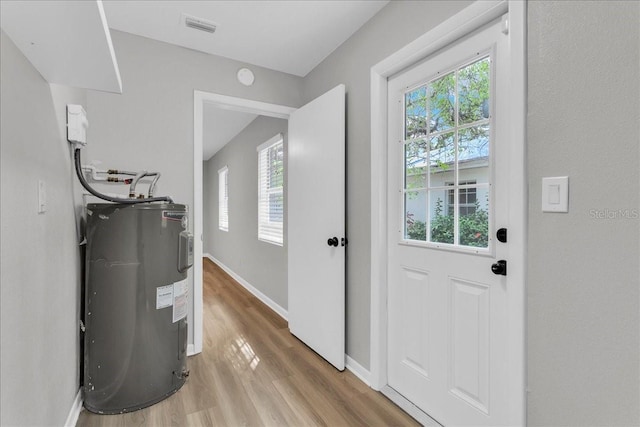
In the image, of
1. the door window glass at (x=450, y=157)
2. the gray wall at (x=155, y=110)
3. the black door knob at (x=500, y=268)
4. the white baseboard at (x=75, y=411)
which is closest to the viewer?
the black door knob at (x=500, y=268)

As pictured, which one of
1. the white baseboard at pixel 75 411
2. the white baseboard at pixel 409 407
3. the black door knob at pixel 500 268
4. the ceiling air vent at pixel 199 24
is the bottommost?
the white baseboard at pixel 409 407

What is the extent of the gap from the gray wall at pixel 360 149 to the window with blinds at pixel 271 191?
4.55 ft

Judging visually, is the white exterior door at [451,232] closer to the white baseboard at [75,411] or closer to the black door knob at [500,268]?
the black door knob at [500,268]

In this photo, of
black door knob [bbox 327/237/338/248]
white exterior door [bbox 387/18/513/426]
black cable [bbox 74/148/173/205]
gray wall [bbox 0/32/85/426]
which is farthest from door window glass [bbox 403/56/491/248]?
gray wall [bbox 0/32/85/426]

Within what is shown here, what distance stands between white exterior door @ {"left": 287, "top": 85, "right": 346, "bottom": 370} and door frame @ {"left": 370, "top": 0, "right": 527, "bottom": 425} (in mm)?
289

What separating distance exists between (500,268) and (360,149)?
45.1 inches

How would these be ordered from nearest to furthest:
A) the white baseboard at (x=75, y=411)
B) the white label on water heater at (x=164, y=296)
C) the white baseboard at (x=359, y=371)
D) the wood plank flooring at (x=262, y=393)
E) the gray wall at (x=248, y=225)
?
1. the white baseboard at (x=75, y=411)
2. the wood plank flooring at (x=262, y=393)
3. the white label on water heater at (x=164, y=296)
4. the white baseboard at (x=359, y=371)
5. the gray wall at (x=248, y=225)
